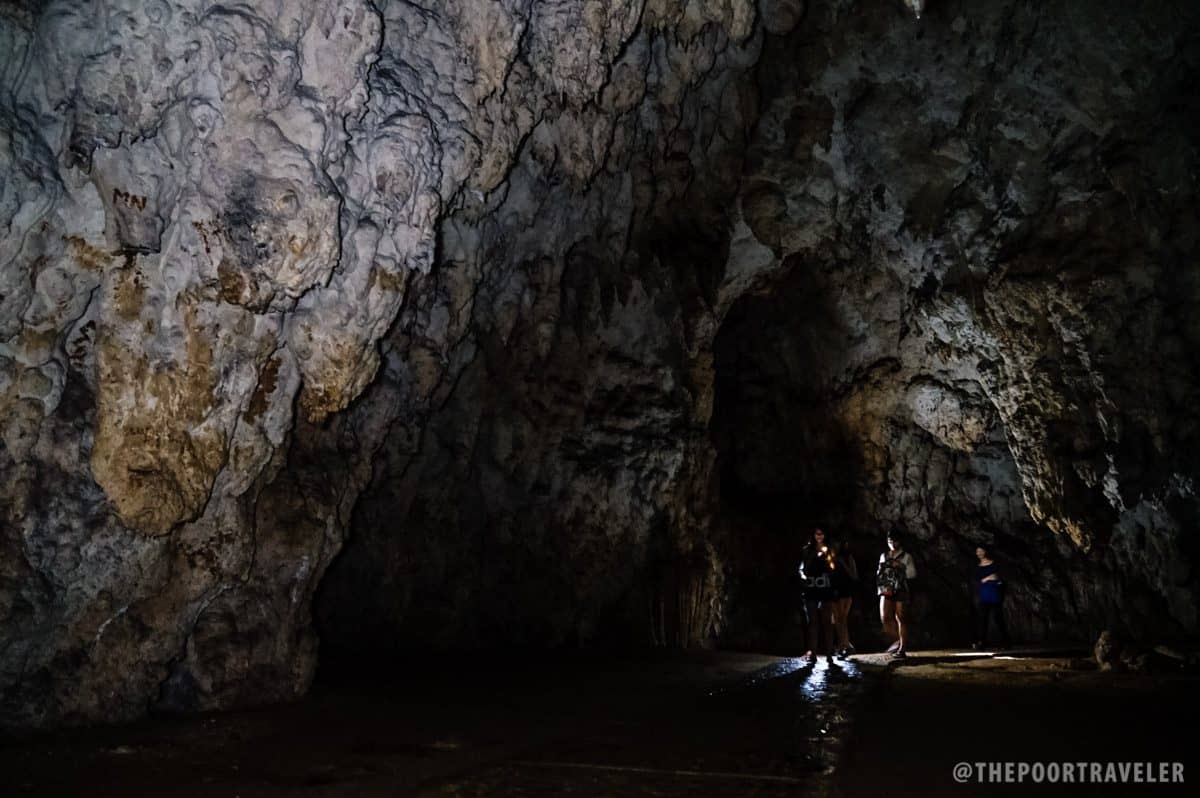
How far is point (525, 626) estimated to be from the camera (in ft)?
39.2

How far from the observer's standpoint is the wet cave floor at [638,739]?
408cm

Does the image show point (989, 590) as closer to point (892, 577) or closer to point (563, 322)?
point (892, 577)

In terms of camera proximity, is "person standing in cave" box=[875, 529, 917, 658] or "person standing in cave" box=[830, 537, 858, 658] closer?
"person standing in cave" box=[830, 537, 858, 658]

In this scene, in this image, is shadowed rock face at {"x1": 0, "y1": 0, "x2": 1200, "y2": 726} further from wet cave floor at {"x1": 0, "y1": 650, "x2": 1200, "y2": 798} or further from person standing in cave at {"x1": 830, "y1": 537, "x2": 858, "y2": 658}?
person standing in cave at {"x1": 830, "y1": 537, "x2": 858, "y2": 658}

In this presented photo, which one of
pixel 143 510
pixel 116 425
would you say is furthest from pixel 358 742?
pixel 116 425

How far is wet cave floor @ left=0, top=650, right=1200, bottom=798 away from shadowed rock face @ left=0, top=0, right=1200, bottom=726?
1098 millimetres

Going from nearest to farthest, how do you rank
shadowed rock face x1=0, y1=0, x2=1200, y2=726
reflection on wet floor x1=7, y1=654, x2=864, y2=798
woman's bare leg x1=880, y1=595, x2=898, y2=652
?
reflection on wet floor x1=7, y1=654, x2=864, y2=798, shadowed rock face x1=0, y1=0, x2=1200, y2=726, woman's bare leg x1=880, y1=595, x2=898, y2=652

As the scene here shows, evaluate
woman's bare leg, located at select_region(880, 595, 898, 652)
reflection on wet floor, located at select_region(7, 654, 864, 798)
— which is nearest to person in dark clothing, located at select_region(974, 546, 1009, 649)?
woman's bare leg, located at select_region(880, 595, 898, 652)

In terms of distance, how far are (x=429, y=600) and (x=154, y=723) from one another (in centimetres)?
569

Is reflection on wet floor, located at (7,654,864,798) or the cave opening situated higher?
the cave opening
